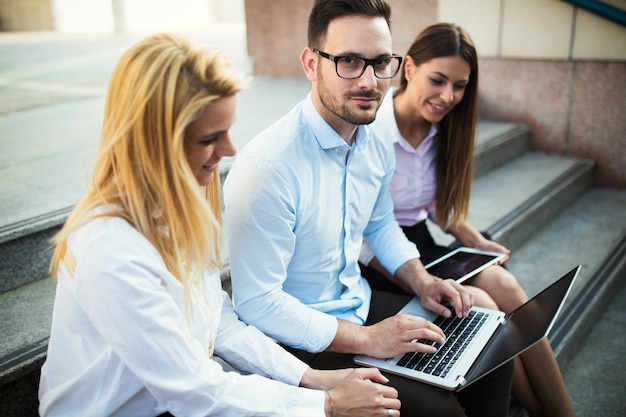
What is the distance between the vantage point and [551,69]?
4.69m

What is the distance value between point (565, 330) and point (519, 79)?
2723 mm

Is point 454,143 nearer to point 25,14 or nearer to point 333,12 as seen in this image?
point 333,12

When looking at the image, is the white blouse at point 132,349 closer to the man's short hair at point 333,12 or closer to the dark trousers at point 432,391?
the dark trousers at point 432,391

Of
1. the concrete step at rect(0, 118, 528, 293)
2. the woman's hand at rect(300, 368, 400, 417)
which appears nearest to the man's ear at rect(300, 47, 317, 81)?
the woman's hand at rect(300, 368, 400, 417)

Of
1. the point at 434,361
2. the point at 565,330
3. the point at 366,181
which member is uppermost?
the point at 366,181

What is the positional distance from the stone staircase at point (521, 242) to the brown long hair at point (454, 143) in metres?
0.77

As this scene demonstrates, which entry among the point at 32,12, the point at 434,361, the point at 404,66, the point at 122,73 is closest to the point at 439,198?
the point at 404,66

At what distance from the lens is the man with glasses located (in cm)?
162

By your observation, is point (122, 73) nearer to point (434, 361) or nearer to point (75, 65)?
point (434, 361)

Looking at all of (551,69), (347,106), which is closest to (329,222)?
(347,106)

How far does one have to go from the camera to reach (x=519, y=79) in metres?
4.86

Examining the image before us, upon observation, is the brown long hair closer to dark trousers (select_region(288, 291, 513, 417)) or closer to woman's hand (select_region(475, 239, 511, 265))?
woman's hand (select_region(475, 239, 511, 265))

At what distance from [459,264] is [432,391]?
2.57ft

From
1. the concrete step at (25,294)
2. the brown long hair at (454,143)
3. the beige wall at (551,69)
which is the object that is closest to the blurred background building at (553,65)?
the beige wall at (551,69)
